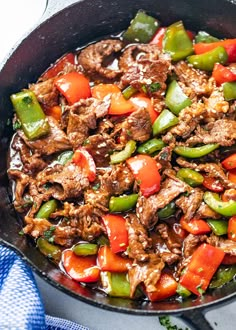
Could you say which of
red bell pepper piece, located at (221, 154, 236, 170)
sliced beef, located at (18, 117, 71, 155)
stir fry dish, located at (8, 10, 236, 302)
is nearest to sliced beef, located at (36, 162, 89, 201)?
stir fry dish, located at (8, 10, 236, 302)

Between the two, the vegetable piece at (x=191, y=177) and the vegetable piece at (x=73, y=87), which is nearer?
the vegetable piece at (x=191, y=177)

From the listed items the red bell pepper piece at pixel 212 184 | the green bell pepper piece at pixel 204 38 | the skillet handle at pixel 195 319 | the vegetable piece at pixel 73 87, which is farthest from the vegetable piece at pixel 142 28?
the skillet handle at pixel 195 319

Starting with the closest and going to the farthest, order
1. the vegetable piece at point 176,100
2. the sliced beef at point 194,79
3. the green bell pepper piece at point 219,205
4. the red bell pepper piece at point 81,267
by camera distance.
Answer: the green bell pepper piece at point 219,205
the red bell pepper piece at point 81,267
the vegetable piece at point 176,100
the sliced beef at point 194,79

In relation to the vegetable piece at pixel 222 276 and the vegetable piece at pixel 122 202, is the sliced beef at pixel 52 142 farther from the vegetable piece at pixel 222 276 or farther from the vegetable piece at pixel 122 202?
the vegetable piece at pixel 222 276

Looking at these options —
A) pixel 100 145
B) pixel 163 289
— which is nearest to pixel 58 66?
pixel 100 145

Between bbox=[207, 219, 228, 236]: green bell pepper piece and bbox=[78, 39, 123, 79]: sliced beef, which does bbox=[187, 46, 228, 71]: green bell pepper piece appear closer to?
bbox=[78, 39, 123, 79]: sliced beef

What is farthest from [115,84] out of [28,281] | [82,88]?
[28,281]

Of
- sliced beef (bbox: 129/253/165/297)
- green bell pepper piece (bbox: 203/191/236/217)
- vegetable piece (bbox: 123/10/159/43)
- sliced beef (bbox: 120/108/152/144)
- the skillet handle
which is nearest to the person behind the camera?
the skillet handle
